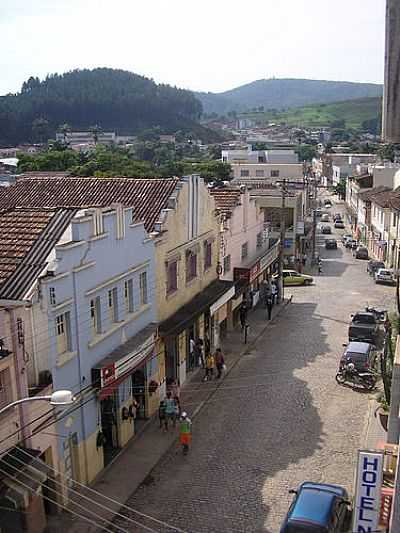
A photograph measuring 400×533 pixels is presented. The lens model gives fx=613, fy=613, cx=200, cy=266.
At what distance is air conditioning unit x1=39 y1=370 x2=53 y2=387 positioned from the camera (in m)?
15.2

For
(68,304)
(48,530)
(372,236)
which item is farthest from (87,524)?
(372,236)

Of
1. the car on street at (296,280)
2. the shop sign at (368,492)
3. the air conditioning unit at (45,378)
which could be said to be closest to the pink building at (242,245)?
the car on street at (296,280)

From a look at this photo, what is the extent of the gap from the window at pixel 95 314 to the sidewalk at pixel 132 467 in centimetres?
422

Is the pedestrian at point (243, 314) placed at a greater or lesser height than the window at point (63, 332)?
lesser

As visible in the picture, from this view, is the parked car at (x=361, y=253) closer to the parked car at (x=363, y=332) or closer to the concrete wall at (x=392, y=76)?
the parked car at (x=363, y=332)

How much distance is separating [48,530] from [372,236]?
2108 inches

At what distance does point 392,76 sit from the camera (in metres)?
2.67

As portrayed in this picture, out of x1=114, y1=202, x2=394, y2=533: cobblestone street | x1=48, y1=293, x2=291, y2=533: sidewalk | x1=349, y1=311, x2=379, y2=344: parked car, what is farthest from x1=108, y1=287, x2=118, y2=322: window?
x1=349, y1=311, x2=379, y2=344: parked car

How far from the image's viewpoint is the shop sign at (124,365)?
57.9 feet

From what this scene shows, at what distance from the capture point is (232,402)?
23562 millimetres

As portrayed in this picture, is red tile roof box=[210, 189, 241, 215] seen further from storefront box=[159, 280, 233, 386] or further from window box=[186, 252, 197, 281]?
window box=[186, 252, 197, 281]

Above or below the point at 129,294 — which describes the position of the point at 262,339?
below

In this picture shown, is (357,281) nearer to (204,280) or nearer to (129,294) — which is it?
(204,280)

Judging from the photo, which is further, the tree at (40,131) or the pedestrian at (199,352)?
the tree at (40,131)
